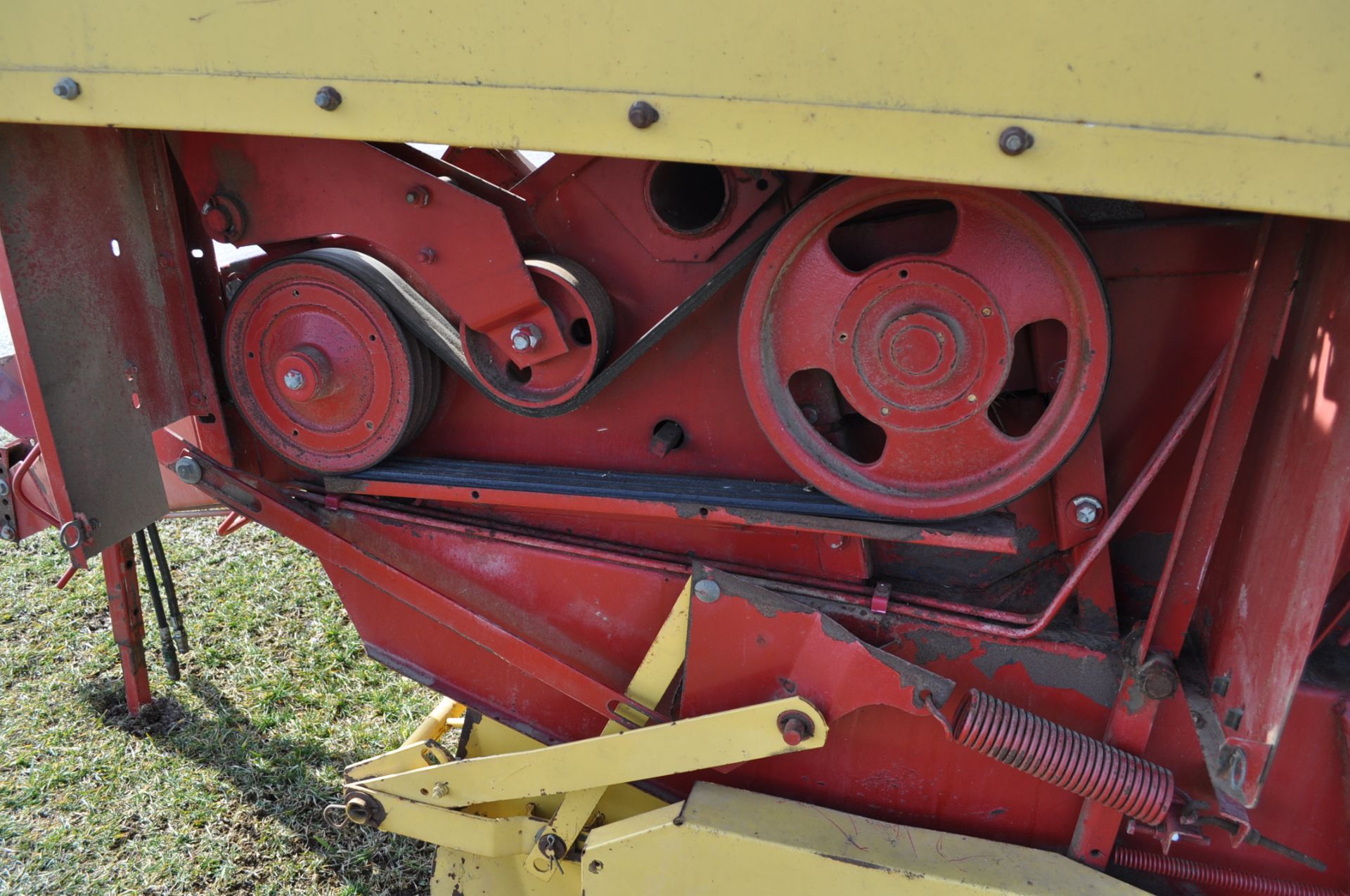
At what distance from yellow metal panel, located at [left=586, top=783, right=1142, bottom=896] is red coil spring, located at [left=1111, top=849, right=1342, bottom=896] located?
0.49 feet

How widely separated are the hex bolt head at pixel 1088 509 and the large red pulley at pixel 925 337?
19cm

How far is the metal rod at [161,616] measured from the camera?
3.24 m

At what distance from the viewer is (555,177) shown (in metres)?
1.97

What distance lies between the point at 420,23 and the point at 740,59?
491mm

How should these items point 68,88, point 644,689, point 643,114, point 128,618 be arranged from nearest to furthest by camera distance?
point 643,114 → point 68,88 → point 644,689 → point 128,618

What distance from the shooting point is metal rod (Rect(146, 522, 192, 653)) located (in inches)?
128

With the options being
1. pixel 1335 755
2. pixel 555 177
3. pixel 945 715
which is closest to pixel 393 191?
pixel 555 177

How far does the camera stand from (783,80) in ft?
4.32

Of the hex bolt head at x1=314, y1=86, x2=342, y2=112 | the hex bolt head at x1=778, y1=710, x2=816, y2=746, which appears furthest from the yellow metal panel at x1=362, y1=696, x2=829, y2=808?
the hex bolt head at x1=314, y1=86, x2=342, y2=112

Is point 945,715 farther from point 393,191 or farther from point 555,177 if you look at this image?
point 393,191

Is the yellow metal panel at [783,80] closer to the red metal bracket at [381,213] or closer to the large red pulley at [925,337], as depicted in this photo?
the large red pulley at [925,337]

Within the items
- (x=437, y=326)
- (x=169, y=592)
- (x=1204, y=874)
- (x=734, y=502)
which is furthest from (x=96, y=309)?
(x=1204, y=874)

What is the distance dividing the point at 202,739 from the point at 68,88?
2.39m

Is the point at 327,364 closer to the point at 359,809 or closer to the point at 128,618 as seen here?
the point at 359,809
